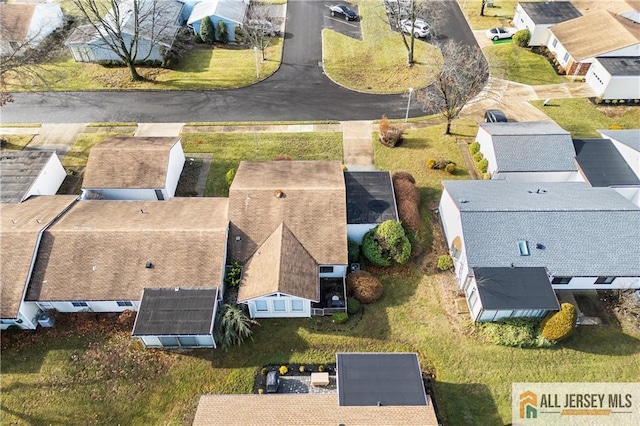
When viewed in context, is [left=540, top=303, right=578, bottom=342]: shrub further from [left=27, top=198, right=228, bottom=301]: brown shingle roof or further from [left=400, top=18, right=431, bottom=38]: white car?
[left=400, top=18, right=431, bottom=38]: white car

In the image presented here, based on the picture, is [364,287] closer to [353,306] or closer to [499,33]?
[353,306]

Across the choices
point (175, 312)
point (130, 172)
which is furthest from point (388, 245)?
point (130, 172)

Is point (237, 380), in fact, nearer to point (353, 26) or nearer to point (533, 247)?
point (533, 247)

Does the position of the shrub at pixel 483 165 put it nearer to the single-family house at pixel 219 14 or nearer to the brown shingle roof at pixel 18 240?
the brown shingle roof at pixel 18 240

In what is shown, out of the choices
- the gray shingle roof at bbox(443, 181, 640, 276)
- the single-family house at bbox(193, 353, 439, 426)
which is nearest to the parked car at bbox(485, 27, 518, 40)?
the gray shingle roof at bbox(443, 181, 640, 276)

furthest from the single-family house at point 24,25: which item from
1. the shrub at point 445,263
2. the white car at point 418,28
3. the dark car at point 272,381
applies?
the shrub at point 445,263


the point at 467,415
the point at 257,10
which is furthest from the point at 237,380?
the point at 257,10
